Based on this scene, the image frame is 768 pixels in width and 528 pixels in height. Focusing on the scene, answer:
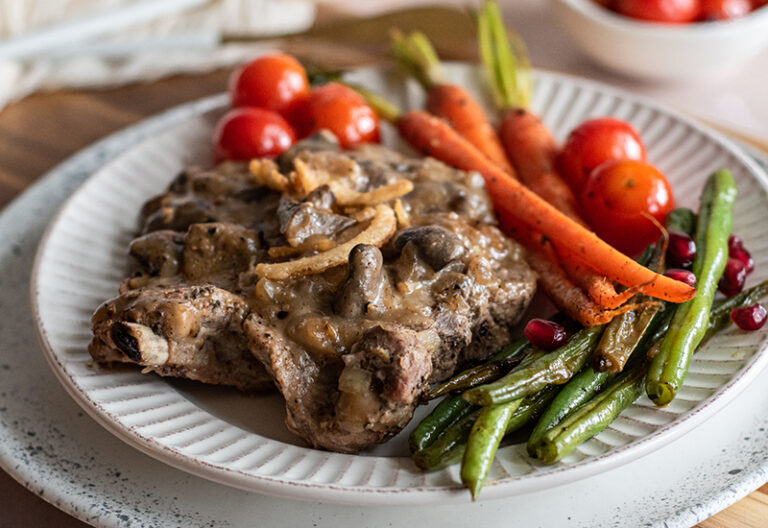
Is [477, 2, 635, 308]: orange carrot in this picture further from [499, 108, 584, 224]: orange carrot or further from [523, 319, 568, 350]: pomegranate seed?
[523, 319, 568, 350]: pomegranate seed

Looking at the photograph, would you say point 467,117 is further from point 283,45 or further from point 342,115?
point 283,45

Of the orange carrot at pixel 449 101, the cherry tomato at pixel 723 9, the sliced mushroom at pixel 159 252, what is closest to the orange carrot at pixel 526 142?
the orange carrot at pixel 449 101

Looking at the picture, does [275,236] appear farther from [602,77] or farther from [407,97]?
[602,77]

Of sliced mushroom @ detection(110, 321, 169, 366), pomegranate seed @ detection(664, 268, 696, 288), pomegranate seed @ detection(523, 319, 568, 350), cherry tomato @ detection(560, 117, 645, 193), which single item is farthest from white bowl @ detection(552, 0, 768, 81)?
sliced mushroom @ detection(110, 321, 169, 366)

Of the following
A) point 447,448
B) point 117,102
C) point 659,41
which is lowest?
point 117,102

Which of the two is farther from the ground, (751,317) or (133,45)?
(751,317)

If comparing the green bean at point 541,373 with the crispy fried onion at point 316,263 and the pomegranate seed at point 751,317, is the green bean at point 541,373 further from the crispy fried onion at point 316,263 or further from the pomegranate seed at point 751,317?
the crispy fried onion at point 316,263

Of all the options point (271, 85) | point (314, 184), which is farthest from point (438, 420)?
point (271, 85)

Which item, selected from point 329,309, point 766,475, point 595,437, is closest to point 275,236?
point 329,309
